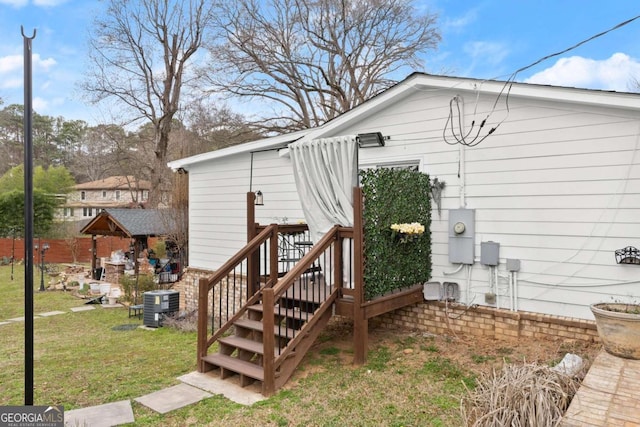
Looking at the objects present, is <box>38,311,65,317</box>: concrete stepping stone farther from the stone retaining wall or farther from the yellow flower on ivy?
the yellow flower on ivy

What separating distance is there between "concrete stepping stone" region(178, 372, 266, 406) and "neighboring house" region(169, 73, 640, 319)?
10.8 ft

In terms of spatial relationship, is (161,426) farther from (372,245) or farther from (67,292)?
(67,292)

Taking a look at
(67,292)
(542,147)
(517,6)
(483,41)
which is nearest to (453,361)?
(542,147)

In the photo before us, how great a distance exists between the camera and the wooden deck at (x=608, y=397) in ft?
9.13

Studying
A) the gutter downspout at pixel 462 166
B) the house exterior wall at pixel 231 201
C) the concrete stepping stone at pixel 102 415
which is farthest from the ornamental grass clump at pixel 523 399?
the house exterior wall at pixel 231 201

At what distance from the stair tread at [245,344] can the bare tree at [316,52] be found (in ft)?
46.5

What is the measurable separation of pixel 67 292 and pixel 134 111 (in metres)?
11.3

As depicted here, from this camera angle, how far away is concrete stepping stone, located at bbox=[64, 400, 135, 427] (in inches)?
153

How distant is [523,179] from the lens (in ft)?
18.3

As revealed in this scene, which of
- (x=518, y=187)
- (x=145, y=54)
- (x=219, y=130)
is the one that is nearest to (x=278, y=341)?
(x=518, y=187)

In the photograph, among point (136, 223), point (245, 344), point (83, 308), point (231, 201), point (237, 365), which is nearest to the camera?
point (237, 365)

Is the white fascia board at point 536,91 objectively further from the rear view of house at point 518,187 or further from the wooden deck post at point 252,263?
the wooden deck post at point 252,263

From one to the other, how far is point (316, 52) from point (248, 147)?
11.9 meters

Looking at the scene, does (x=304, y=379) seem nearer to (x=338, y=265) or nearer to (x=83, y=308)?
(x=338, y=265)
